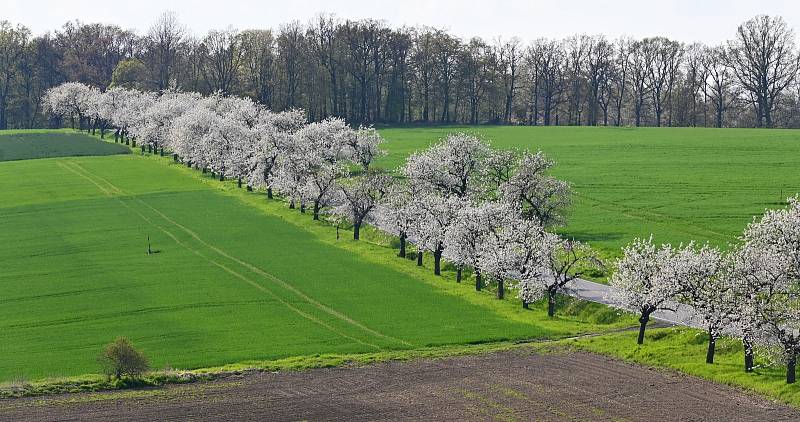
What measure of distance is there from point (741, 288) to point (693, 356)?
4.86 meters

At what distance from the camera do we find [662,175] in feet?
366

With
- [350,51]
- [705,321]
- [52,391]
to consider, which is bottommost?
[52,391]

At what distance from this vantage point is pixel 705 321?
5475cm

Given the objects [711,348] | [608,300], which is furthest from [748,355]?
[608,300]

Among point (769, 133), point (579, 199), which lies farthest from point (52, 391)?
point (769, 133)

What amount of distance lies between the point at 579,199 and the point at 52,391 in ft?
216

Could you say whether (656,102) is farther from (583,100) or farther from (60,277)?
(60,277)

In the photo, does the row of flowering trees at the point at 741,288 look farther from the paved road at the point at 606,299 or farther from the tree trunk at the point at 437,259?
the tree trunk at the point at 437,259

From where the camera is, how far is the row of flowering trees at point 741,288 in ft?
169

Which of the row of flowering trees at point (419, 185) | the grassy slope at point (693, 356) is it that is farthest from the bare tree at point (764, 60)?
the grassy slope at point (693, 356)

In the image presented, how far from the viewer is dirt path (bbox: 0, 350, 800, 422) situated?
152 feet

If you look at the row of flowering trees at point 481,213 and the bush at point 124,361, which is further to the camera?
the row of flowering trees at point 481,213

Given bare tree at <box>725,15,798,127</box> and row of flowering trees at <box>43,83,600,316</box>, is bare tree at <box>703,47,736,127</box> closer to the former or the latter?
bare tree at <box>725,15,798,127</box>

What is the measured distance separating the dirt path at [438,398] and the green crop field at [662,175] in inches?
1162
